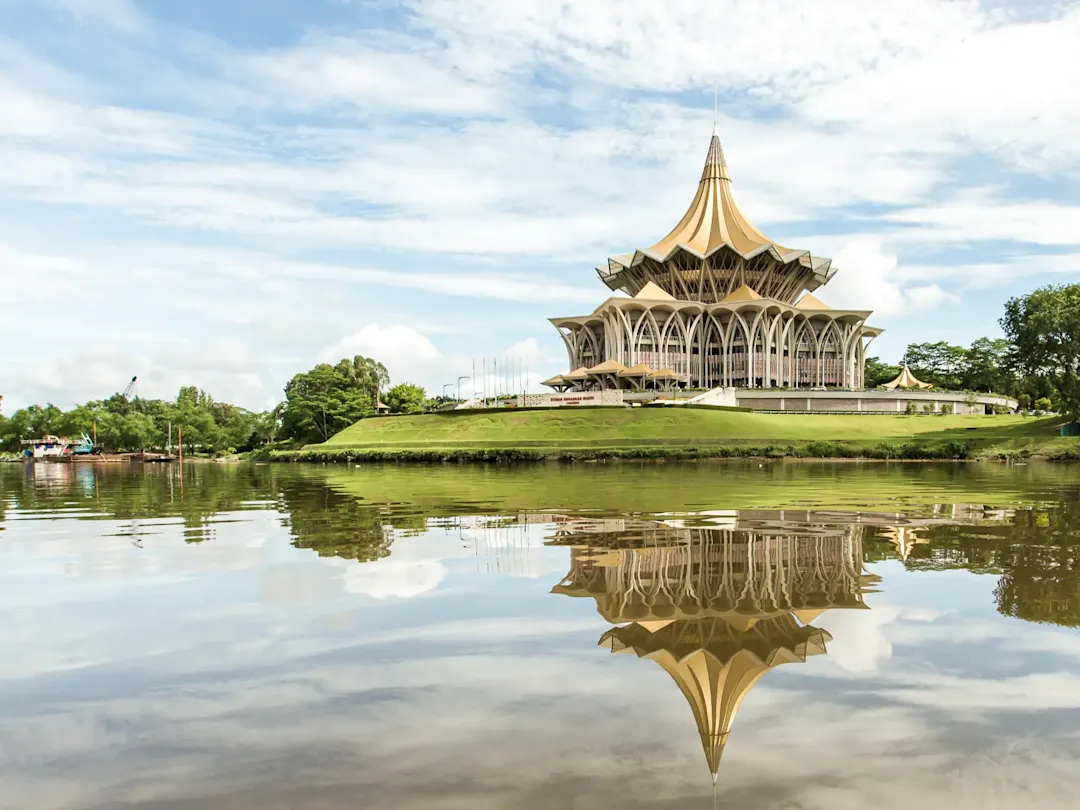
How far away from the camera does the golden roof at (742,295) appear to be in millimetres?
83625

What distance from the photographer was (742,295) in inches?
3327

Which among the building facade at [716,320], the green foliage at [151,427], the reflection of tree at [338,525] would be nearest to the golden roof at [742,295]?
the building facade at [716,320]

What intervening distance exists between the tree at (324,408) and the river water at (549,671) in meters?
63.8

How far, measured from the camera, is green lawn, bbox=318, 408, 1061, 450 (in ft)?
158

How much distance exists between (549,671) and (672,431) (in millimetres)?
47042

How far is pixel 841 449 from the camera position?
142 feet

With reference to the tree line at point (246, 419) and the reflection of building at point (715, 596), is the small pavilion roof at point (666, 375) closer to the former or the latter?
the tree line at point (246, 419)

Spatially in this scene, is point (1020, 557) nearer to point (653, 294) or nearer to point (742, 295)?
point (653, 294)

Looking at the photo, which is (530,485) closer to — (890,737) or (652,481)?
(652,481)

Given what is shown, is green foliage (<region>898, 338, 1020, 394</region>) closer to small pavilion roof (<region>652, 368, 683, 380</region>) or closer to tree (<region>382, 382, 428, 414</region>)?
small pavilion roof (<region>652, 368, 683, 380</region>)

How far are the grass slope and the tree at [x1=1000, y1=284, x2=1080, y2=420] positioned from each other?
276 cm

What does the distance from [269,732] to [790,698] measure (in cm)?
305

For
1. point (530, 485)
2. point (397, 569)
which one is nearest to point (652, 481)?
point (530, 485)

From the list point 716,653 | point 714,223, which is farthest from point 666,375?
point 716,653
